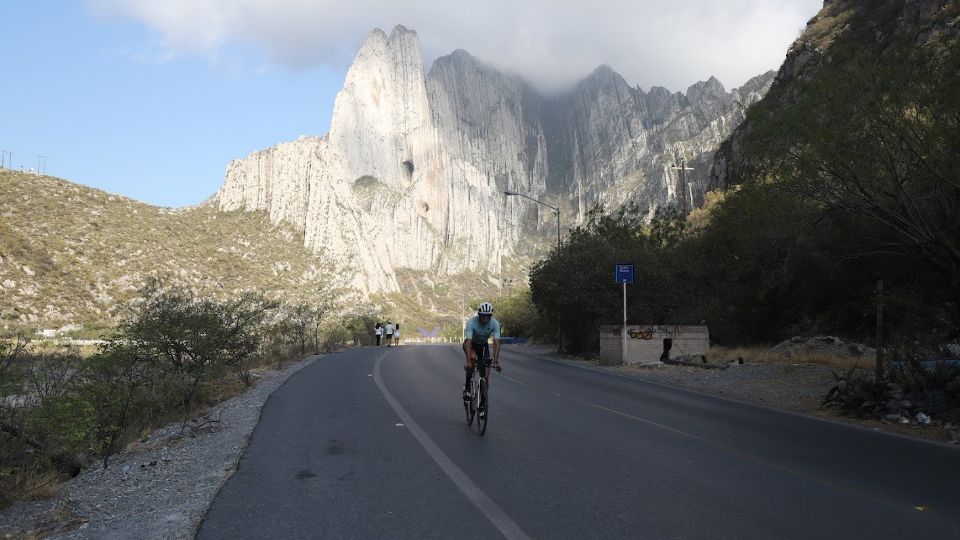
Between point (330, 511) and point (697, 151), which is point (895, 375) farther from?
point (697, 151)

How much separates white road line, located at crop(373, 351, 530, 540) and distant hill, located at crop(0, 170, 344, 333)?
32.7 m

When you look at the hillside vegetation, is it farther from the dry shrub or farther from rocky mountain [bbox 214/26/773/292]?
rocky mountain [bbox 214/26/773/292]

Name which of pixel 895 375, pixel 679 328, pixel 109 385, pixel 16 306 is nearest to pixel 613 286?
pixel 679 328

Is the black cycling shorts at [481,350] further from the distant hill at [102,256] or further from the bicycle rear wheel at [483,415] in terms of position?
the distant hill at [102,256]

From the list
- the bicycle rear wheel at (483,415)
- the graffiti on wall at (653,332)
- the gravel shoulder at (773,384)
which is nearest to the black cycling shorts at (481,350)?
the bicycle rear wheel at (483,415)

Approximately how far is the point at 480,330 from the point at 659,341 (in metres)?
19.6

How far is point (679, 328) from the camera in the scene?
29.6 meters

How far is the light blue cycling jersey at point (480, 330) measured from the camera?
11.3 meters

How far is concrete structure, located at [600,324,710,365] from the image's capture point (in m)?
29.3

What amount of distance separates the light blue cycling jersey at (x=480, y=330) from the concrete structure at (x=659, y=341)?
18636 millimetres

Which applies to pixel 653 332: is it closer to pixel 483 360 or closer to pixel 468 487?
pixel 483 360

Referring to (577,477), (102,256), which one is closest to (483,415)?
(577,477)

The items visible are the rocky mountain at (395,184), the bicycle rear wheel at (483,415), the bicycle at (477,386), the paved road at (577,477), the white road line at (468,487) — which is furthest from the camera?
the rocky mountain at (395,184)

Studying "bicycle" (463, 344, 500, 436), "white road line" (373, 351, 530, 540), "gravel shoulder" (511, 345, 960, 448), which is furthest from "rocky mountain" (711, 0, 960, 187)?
"white road line" (373, 351, 530, 540)
